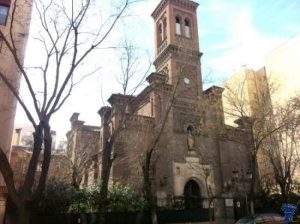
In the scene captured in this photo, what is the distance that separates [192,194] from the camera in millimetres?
29547

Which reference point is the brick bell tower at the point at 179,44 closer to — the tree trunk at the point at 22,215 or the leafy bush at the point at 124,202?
the leafy bush at the point at 124,202

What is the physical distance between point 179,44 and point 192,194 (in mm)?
13147

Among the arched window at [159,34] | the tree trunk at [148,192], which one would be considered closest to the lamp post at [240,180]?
the tree trunk at [148,192]

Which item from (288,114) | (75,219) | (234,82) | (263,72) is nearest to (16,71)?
(75,219)

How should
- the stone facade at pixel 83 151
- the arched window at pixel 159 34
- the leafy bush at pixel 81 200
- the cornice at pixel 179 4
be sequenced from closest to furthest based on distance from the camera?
the leafy bush at pixel 81 200 < the stone facade at pixel 83 151 < the cornice at pixel 179 4 < the arched window at pixel 159 34

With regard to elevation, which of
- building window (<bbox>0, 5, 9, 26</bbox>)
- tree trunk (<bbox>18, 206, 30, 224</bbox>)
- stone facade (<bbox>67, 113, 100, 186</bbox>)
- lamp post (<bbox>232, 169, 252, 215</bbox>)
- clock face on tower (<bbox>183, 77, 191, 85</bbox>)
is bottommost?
tree trunk (<bbox>18, 206, 30, 224</bbox>)

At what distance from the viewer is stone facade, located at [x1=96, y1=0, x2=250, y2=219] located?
27525 millimetres

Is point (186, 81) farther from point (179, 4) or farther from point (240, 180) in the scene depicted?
point (240, 180)

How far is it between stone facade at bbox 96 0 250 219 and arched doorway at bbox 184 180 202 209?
16 cm

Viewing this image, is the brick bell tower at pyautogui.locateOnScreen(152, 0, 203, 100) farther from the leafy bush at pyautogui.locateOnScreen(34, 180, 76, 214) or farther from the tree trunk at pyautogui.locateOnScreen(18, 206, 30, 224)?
the tree trunk at pyautogui.locateOnScreen(18, 206, 30, 224)

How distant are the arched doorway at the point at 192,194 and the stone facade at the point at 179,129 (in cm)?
16

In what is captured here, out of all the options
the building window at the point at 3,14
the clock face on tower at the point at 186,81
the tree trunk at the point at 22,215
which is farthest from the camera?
the clock face on tower at the point at 186,81

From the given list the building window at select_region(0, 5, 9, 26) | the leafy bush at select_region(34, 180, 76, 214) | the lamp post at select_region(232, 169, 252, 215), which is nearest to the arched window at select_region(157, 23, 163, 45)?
the lamp post at select_region(232, 169, 252, 215)

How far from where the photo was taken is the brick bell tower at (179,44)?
32.3 meters
